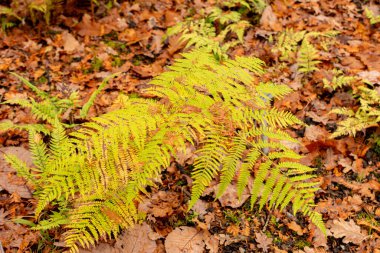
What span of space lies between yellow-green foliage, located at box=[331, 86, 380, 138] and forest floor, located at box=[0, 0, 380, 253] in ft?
0.43

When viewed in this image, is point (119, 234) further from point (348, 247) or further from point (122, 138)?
point (348, 247)

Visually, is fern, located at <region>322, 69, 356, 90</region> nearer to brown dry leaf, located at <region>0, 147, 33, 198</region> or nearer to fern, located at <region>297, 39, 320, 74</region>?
fern, located at <region>297, 39, 320, 74</region>

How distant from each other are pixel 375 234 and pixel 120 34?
161 inches

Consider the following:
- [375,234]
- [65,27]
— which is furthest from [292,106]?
[65,27]

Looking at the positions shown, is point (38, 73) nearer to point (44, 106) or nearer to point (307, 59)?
point (44, 106)

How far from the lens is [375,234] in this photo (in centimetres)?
306

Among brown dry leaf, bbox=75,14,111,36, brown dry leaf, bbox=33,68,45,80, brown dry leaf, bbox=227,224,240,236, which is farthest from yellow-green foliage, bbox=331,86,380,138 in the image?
brown dry leaf, bbox=33,68,45,80

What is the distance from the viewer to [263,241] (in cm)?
296

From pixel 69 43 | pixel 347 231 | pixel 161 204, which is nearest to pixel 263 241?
pixel 347 231

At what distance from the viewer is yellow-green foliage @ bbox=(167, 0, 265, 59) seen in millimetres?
4383

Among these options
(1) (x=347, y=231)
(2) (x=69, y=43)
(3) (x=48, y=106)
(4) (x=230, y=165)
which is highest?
(4) (x=230, y=165)

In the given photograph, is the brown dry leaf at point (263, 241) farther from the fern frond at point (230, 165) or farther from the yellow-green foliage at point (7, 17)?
the yellow-green foliage at point (7, 17)

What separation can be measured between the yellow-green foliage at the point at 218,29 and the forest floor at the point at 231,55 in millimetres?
200

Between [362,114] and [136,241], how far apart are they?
2744mm
